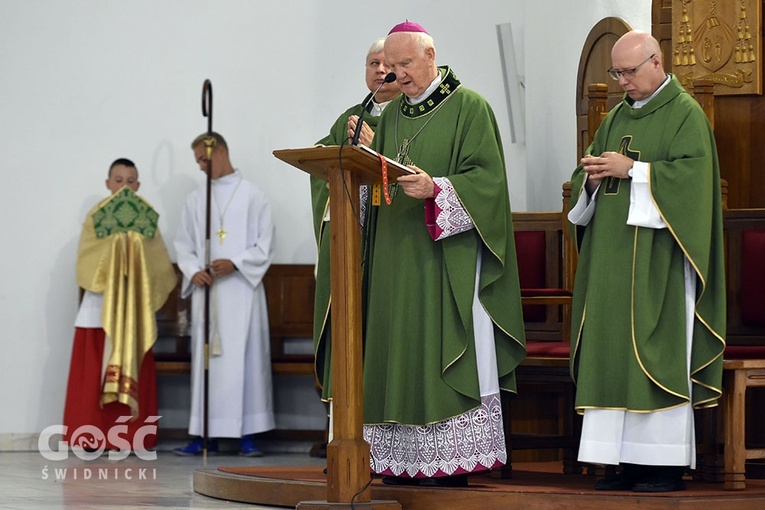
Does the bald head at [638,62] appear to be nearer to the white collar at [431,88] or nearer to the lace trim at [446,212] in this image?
the white collar at [431,88]

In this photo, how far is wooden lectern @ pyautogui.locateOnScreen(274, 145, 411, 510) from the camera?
4879 millimetres

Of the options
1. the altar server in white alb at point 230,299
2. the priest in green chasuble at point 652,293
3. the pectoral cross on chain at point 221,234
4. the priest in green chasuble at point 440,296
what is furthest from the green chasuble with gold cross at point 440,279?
the pectoral cross on chain at point 221,234

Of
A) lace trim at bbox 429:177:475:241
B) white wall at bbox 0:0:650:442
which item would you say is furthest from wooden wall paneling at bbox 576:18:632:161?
lace trim at bbox 429:177:475:241

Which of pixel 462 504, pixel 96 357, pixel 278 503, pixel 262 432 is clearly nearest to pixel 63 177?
pixel 96 357

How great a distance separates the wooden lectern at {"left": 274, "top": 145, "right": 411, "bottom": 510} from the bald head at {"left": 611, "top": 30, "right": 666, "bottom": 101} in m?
1.07

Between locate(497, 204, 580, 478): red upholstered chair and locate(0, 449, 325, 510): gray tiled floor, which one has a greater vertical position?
locate(497, 204, 580, 478): red upholstered chair

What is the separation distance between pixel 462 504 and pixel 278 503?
90 centimetres

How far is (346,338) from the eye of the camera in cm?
493

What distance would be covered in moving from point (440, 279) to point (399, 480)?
2.77 feet

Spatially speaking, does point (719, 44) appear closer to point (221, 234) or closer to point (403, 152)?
point (403, 152)

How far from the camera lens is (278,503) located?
5637mm

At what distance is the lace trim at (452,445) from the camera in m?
5.28

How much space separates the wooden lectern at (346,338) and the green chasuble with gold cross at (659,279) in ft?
3.12

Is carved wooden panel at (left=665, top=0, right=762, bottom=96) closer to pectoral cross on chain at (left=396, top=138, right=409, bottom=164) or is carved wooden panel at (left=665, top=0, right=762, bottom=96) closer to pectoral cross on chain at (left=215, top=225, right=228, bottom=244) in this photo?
pectoral cross on chain at (left=396, top=138, right=409, bottom=164)
